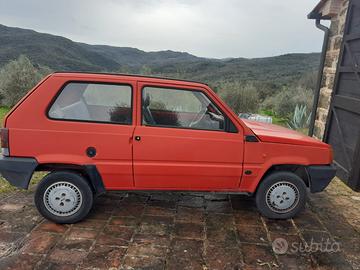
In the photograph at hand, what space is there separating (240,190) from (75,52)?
44.1 meters

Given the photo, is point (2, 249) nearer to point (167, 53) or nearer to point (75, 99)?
point (75, 99)

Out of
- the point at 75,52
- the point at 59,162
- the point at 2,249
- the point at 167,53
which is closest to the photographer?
the point at 2,249

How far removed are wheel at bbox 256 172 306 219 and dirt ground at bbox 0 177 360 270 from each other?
0.14m

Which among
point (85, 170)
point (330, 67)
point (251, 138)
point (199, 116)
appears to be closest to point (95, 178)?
point (85, 170)

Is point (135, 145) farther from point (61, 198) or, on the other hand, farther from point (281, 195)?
point (281, 195)

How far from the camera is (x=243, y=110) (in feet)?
45.0

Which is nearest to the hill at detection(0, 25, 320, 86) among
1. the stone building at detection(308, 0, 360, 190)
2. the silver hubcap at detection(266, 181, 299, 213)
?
the stone building at detection(308, 0, 360, 190)

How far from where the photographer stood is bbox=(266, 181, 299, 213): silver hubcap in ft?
13.3

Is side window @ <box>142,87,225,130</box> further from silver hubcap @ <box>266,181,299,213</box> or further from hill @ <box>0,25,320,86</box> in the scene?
hill @ <box>0,25,320,86</box>

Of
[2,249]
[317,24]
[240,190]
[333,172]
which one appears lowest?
[2,249]

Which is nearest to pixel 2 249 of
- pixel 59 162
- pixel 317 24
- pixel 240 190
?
pixel 59 162

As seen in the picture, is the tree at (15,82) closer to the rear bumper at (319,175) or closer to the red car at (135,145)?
the red car at (135,145)

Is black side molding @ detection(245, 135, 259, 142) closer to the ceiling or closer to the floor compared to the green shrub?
closer to the ceiling

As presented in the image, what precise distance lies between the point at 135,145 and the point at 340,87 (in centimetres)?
506
